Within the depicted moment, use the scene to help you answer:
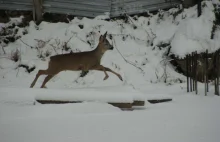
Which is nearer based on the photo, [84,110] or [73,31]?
[84,110]

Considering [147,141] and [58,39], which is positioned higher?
[58,39]

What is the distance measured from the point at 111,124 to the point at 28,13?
26.7 ft

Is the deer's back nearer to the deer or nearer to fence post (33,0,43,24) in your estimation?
the deer

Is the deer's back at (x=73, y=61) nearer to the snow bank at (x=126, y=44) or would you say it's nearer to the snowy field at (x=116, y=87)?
the snowy field at (x=116, y=87)

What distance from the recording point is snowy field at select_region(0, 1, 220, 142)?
2629mm

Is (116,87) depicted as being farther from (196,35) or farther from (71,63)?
(196,35)

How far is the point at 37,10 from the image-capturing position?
9914 mm

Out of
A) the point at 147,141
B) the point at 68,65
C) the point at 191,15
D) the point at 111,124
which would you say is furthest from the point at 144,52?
the point at 147,141

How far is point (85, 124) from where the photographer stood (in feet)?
9.63

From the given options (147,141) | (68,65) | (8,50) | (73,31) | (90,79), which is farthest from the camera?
(73,31)

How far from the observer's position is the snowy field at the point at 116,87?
2629 mm

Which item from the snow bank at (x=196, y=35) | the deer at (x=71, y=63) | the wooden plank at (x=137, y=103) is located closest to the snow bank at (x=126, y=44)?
the snow bank at (x=196, y=35)

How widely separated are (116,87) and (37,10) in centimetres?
601

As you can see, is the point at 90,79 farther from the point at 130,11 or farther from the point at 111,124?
the point at 111,124
